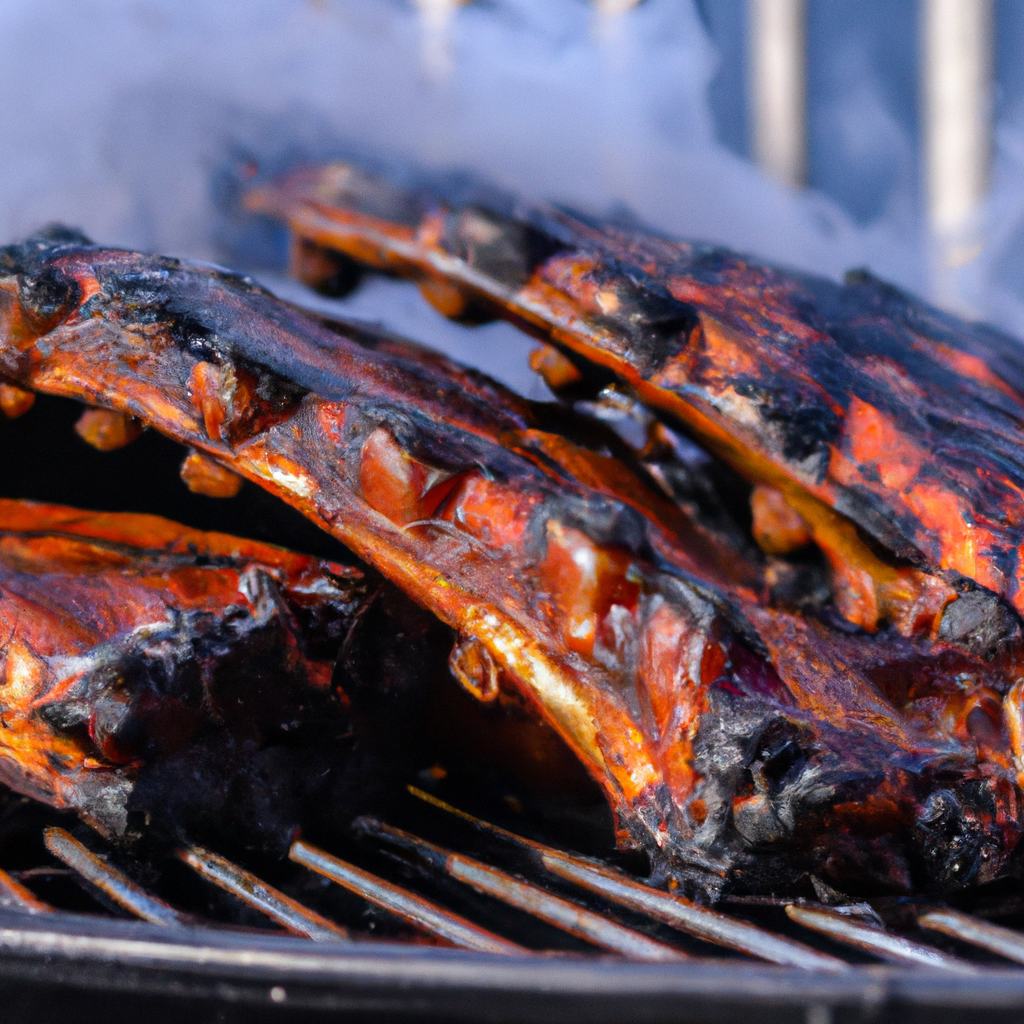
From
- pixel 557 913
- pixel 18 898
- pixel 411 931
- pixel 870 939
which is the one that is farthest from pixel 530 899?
pixel 18 898

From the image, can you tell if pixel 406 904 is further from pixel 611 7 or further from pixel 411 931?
pixel 611 7

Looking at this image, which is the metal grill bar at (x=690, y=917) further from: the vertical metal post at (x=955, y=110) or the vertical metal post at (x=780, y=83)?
the vertical metal post at (x=780, y=83)

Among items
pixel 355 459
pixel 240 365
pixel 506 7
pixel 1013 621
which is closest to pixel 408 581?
pixel 355 459

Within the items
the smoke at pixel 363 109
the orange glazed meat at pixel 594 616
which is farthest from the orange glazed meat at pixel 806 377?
the smoke at pixel 363 109

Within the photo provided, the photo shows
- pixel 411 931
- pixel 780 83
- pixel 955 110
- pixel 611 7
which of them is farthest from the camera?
pixel 780 83

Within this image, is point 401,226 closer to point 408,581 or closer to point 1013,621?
point 408,581

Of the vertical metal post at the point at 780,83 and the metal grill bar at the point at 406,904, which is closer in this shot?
the metal grill bar at the point at 406,904

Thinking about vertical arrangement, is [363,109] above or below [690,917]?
above
